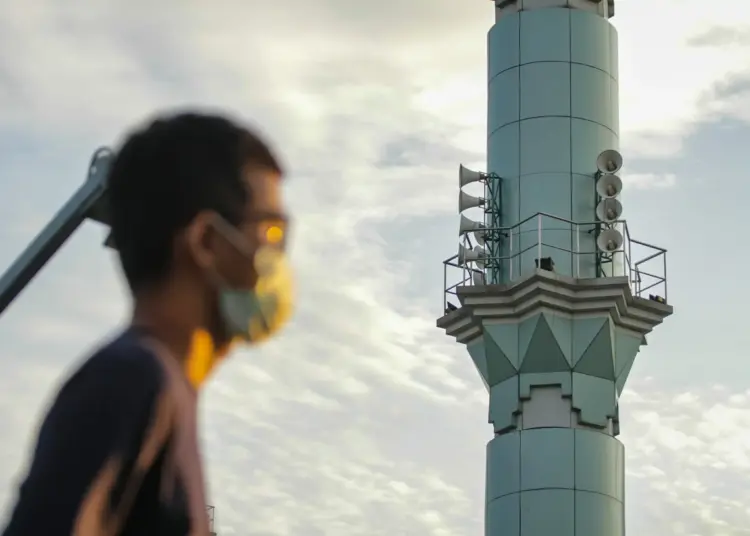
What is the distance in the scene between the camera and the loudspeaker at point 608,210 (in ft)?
107

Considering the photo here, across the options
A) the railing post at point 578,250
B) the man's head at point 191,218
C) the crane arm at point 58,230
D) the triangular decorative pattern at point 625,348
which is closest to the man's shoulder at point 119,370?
the man's head at point 191,218

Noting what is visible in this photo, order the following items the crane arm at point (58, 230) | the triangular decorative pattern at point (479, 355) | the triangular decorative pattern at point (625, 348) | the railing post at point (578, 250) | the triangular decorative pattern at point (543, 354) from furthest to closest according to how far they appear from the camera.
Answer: the triangular decorative pattern at point (479, 355) → the triangular decorative pattern at point (625, 348) → the railing post at point (578, 250) → the triangular decorative pattern at point (543, 354) → the crane arm at point (58, 230)

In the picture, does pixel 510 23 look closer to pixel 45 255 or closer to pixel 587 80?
pixel 587 80

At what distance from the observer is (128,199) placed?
10.2 feet

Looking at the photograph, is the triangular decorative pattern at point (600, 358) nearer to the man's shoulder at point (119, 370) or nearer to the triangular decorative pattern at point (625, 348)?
the triangular decorative pattern at point (625, 348)

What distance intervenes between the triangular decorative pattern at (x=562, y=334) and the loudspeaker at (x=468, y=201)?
3.01 metres

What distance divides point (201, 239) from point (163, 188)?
0.13 meters

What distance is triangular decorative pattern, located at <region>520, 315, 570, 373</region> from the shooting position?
32.6 metres

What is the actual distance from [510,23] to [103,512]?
1266 inches

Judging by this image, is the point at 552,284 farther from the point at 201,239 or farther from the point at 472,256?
the point at 201,239

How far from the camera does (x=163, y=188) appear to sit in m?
3.09

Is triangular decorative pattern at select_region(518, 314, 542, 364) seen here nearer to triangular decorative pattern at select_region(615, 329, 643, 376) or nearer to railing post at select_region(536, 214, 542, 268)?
railing post at select_region(536, 214, 542, 268)

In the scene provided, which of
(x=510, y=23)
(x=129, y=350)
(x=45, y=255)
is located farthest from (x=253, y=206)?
(x=510, y=23)

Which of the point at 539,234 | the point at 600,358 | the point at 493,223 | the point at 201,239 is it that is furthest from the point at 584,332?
the point at 201,239
